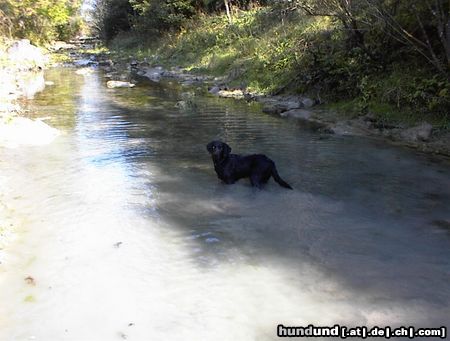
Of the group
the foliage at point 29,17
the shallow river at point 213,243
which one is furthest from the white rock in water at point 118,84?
the foliage at point 29,17

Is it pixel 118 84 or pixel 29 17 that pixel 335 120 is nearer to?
pixel 118 84

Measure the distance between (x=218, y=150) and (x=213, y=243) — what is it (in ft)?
7.78

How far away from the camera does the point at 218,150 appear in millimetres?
8016

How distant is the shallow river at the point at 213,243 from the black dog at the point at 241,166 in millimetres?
223

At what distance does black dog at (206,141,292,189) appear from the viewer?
316 inches

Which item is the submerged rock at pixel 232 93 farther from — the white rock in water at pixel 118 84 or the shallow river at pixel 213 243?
the shallow river at pixel 213 243

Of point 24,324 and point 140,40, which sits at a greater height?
point 140,40

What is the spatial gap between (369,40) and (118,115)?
8.85 m

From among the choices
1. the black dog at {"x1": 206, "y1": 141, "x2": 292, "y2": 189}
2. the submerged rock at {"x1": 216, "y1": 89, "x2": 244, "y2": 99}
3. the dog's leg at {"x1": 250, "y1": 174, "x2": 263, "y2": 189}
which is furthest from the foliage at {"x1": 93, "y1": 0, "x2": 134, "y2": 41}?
the dog's leg at {"x1": 250, "y1": 174, "x2": 263, "y2": 189}

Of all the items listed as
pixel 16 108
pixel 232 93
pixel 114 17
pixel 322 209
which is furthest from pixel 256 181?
pixel 114 17

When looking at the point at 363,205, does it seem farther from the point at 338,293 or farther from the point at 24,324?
the point at 24,324

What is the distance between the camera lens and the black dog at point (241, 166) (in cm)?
803

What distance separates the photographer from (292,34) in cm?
2214

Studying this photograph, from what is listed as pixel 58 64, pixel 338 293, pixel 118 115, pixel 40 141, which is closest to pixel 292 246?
pixel 338 293
